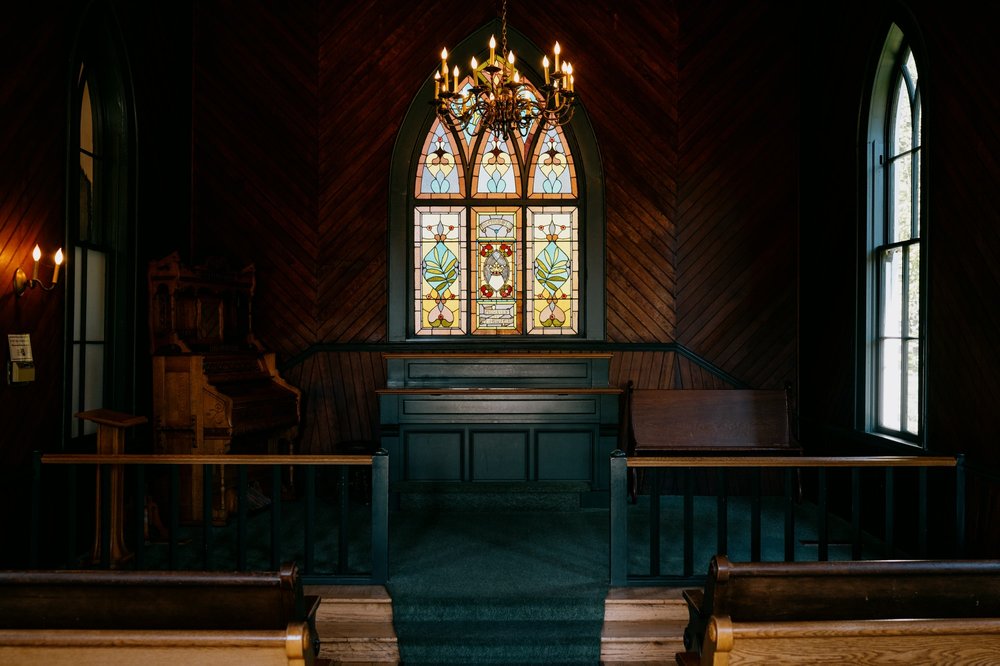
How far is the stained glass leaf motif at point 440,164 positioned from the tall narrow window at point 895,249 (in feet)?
11.6

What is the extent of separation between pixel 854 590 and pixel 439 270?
17.3ft

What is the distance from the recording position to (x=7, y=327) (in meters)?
4.38

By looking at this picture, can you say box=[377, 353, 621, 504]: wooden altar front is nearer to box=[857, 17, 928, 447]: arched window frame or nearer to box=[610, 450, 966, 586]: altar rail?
box=[610, 450, 966, 586]: altar rail

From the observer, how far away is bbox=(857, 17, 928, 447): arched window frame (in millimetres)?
5070

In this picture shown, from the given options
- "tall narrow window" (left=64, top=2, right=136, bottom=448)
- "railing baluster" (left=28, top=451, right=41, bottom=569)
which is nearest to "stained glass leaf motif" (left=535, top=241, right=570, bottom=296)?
"tall narrow window" (left=64, top=2, right=136, bottom=448)

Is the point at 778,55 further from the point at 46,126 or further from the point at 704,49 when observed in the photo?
the point at 46,126

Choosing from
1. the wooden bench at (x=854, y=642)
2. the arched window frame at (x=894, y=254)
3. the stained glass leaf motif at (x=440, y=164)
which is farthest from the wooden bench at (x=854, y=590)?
the stained glass leaf motif at (x=440, y=164)

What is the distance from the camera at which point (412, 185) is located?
721cm

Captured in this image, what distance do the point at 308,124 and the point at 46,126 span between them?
2.67 meters

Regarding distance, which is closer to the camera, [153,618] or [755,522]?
[153,618]

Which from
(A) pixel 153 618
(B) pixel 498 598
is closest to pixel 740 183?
(B) pixel 498 598

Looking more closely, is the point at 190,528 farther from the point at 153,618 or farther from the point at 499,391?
the point at 153,618

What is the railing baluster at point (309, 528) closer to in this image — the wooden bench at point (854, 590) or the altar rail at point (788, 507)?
the altar rail at point (788, 507)

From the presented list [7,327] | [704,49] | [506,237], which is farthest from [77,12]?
[704,49]
